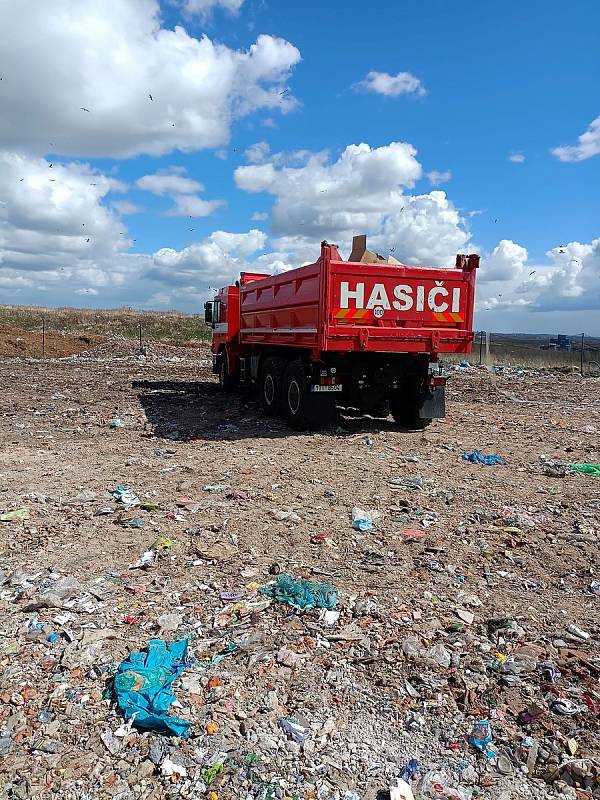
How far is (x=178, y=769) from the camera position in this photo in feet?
7.79

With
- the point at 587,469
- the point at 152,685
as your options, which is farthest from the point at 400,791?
the point at 587,469

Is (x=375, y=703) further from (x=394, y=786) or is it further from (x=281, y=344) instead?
(x=281, y=344)

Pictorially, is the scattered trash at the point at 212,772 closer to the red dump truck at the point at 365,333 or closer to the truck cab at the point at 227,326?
the red dump truck at the point at 365,333

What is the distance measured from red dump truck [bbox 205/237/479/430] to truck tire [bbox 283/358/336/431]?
0.01 m

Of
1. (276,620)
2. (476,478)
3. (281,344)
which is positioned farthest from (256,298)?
(276,620)

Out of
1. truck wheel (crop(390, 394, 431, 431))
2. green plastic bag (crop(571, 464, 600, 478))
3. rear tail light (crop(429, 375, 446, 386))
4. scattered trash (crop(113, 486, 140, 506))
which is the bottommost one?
scattered trash (crop(113, 486, 140, 506))

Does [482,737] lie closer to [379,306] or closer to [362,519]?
[362,519]

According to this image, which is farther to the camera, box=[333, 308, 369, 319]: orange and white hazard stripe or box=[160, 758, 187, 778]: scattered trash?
box=[333, 308, 369, 319]: orange and white hazard stripe

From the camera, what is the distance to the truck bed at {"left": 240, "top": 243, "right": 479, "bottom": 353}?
8.05m

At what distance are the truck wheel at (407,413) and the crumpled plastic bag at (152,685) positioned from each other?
21.7ft

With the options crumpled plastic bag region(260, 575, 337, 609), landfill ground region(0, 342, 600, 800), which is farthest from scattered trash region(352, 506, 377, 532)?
crumpled plastic bag region(260, 575, 337, 609)

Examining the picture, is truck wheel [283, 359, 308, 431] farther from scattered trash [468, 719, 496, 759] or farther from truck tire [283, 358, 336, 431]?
scattered trash [468, 719, 496, 759]

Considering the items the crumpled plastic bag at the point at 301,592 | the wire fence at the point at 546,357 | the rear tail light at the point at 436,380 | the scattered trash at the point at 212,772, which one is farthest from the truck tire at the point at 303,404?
the wire fence at the point at 546,357

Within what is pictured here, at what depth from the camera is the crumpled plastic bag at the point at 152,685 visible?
2592 mm
